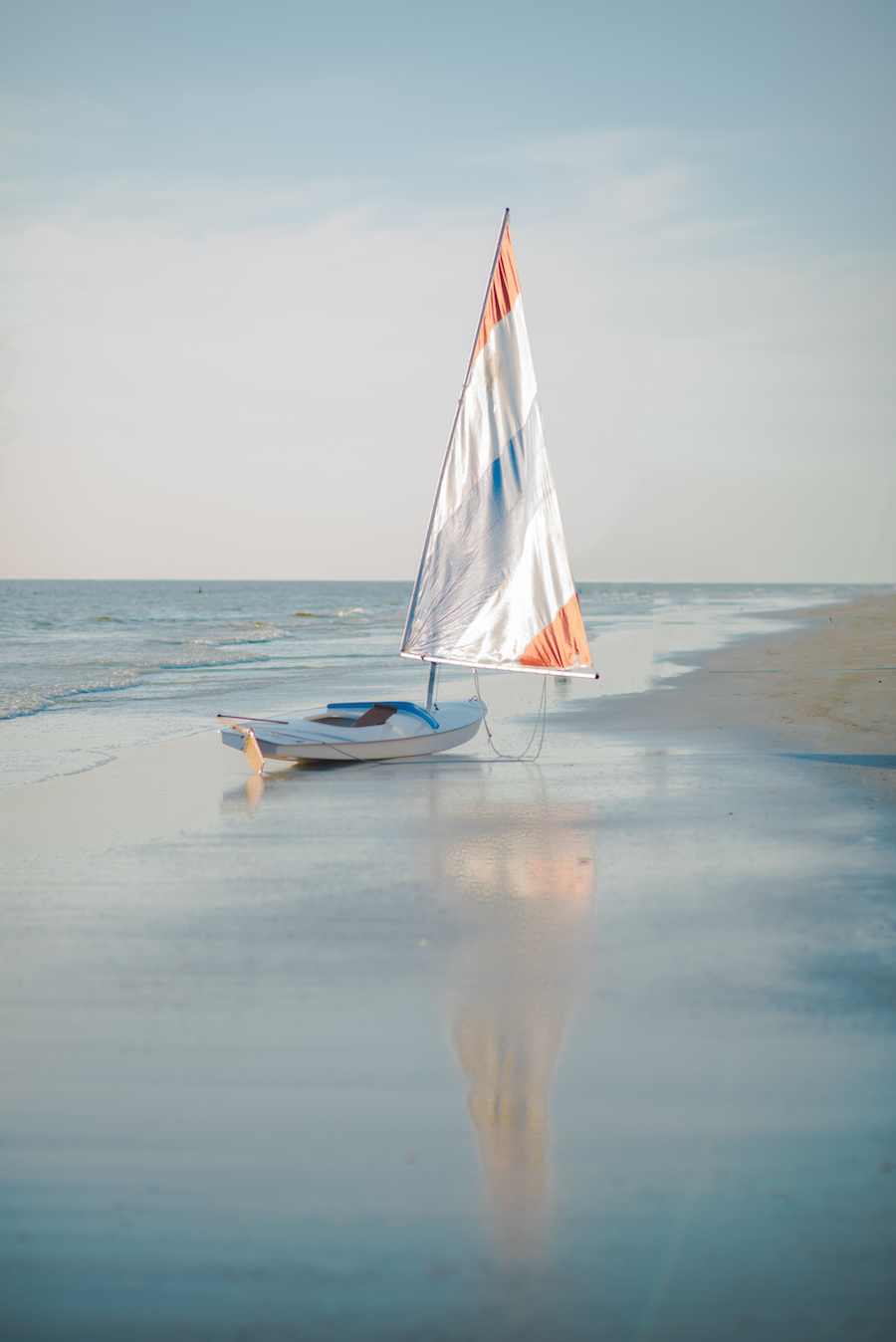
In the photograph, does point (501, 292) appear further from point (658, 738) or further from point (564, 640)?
point (658, 738)

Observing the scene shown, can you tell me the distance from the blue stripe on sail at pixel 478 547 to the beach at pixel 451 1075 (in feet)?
16.7

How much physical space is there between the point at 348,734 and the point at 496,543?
3638mm

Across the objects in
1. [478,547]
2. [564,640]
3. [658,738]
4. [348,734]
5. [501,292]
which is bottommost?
[658,738]

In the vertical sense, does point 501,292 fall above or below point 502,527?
above

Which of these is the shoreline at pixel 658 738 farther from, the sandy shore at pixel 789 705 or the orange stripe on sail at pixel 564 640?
the orange stripe on sail at pixel 564 640

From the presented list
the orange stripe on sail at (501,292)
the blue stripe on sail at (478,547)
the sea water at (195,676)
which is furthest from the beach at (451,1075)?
the orange stripe on sail at (501,292)

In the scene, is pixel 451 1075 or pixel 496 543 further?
pixel 496 543

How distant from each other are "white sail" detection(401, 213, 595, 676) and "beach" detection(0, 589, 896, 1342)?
15.7 ft

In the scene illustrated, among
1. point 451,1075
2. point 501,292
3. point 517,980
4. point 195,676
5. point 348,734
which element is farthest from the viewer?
point 195,676

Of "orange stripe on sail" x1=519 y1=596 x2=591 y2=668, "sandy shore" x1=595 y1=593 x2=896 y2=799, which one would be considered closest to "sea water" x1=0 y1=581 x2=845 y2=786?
"sandy shore" x1=595 y1=593 x2=896 y2=799

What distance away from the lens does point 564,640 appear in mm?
15000

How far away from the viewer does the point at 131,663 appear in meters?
32.2

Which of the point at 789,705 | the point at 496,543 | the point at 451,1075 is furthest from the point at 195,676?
the point at 451,1075

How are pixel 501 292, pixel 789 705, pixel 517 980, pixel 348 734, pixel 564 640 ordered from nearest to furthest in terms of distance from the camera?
pixel 517 980
pixel 348 734
pixel 501 292
pixel 564 640
pixel 789 705
